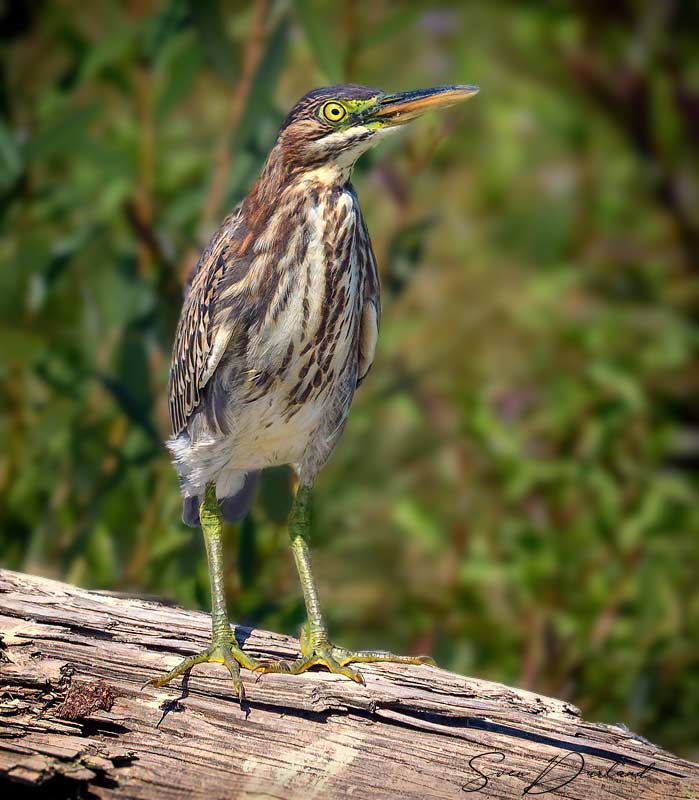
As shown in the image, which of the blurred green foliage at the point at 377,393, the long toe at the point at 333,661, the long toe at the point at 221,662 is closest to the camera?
the long toe at the point at 221,662

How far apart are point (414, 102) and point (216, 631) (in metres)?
1.53

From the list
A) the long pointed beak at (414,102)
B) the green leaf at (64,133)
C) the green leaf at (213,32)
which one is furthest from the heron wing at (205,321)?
the green leaf at (64,133)

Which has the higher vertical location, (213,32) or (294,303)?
(213,32)

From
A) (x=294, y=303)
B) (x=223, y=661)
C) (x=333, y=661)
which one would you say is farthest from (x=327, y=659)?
(x=294, y=303)

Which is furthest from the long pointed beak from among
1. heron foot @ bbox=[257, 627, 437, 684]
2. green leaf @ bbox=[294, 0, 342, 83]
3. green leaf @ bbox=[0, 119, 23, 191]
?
green leaf @ bbox=[0, 119, 23, 191]

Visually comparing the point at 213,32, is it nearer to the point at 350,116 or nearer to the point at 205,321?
the point at 350,116

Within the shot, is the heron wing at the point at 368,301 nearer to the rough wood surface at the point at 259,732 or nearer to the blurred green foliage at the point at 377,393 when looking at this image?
the rough wood surface at the point at 259,732

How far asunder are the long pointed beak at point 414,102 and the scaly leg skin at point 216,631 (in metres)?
1.26

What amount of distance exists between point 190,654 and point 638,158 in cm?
553

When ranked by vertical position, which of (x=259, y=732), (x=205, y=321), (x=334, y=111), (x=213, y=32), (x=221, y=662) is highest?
(x=213, y=32)

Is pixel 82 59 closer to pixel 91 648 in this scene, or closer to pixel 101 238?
pixel 101 238

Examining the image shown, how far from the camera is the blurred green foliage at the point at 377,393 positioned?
442 centimetres

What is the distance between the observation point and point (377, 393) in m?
4.69

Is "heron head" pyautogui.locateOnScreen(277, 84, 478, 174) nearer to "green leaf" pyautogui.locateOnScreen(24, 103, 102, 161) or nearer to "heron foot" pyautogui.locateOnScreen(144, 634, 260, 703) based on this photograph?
"heron foot" pyautogui.locateOnScreen(144, 634, 260, 703)
